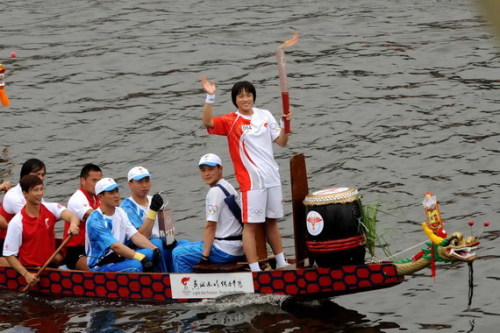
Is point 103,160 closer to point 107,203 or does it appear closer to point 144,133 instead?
point 144,133

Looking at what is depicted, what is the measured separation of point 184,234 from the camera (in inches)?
590

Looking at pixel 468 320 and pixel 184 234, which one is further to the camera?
pixel 184 234

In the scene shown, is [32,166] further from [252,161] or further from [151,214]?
[252,161]

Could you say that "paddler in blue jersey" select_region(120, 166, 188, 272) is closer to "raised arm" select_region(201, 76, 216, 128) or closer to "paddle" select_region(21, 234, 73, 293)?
"paddle" select_region(21, 234, 73, 293)

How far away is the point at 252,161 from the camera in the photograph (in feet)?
36.8

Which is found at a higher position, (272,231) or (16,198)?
(16,198)

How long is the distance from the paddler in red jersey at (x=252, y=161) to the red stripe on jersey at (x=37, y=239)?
2753 millimetres

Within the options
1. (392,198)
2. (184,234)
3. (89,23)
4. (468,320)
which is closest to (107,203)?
(184,234)

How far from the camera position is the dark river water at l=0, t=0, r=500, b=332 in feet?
38.3

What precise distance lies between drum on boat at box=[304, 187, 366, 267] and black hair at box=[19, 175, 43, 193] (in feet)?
11.7

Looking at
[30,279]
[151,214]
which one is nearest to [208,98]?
[151,214]

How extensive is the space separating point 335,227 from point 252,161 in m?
1.35

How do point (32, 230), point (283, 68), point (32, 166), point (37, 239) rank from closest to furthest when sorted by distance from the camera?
point (283, 68)
point (32, 230)
point (37, 239)
point (32, 166)

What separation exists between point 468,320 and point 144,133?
1045 cm
